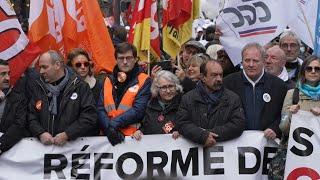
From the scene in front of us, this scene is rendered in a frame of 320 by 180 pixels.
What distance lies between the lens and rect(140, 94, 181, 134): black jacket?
696 centimetres

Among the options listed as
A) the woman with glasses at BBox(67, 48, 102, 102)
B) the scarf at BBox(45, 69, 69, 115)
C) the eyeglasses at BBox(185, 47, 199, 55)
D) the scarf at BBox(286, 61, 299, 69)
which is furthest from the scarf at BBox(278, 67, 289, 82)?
the scarf at BBox(45, 69, 69, 115)

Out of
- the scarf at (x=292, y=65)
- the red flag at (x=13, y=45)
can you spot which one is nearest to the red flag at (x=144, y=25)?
the red flag at (x=13, y=45)

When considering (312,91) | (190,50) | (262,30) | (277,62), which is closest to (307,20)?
(262,30)

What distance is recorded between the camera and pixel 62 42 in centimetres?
885

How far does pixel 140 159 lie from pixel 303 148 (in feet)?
5.25

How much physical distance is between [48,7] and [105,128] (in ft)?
7.51

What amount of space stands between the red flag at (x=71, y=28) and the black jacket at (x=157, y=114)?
1.89m

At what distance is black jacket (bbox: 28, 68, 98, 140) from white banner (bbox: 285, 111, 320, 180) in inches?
76.1

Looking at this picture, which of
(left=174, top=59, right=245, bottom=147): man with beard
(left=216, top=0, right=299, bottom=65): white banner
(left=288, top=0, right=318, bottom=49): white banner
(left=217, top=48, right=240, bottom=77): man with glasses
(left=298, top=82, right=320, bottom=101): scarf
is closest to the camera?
(left=298, top=82, right=320, bottom=101): scarf

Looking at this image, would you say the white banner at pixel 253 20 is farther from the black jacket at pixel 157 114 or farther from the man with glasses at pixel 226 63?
the black jacket at pixel 157 114

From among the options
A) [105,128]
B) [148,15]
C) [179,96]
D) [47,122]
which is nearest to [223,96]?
[179,96]

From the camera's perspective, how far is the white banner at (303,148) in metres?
6.61

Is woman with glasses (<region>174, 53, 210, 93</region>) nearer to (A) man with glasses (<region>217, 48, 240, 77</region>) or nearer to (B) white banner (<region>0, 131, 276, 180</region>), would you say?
(A) man with glasses (<region>217, 48, 240, 77</region>)

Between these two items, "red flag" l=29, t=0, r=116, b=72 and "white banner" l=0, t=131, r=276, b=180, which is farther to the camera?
"red flag" l=29, t=0, r=116, b=72
